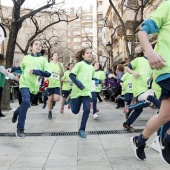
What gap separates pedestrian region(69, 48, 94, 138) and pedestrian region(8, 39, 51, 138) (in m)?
0.57

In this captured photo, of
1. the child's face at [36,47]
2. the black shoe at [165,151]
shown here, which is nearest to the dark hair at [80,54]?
the child's face at [36,47]

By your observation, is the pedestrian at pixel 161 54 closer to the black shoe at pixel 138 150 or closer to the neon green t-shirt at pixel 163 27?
the neon green t-shirt at pixel 163 27

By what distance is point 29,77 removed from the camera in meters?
6.40

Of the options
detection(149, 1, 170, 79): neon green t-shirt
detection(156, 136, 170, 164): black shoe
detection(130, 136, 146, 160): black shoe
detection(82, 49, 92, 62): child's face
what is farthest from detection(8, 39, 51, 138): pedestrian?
detection(149, 1, 170, 79): neon green t-shirt

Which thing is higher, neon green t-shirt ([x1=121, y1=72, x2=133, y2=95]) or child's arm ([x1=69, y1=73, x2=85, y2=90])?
child's arm ([x1=69, y1=73, x2=85, y2=90])

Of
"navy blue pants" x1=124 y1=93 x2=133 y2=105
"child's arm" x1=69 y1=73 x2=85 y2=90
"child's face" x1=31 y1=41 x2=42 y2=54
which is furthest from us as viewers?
"navy blue pants" x1=124 y1=93 x2=133 y2=105

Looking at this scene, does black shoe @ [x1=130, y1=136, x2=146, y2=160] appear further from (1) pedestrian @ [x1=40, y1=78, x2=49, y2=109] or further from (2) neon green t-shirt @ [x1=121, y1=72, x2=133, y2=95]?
(2) neon green t-shirt @ [x1=121, y1=72, x2=133, y2=95]

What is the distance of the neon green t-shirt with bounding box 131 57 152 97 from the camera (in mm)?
6777

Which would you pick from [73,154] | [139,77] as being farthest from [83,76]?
[73,154]

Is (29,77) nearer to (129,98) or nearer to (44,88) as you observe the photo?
(129,98)

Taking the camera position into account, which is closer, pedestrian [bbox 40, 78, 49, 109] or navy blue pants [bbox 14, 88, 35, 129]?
navy blue pants [bbox 14, 88, 35, 129]

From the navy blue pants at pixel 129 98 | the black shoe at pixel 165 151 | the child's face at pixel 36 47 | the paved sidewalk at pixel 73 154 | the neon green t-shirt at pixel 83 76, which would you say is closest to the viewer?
the black shoe at pixel 165 151

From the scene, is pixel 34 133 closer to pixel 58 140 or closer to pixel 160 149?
pixel 58 140

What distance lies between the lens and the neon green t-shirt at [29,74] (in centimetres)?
634
